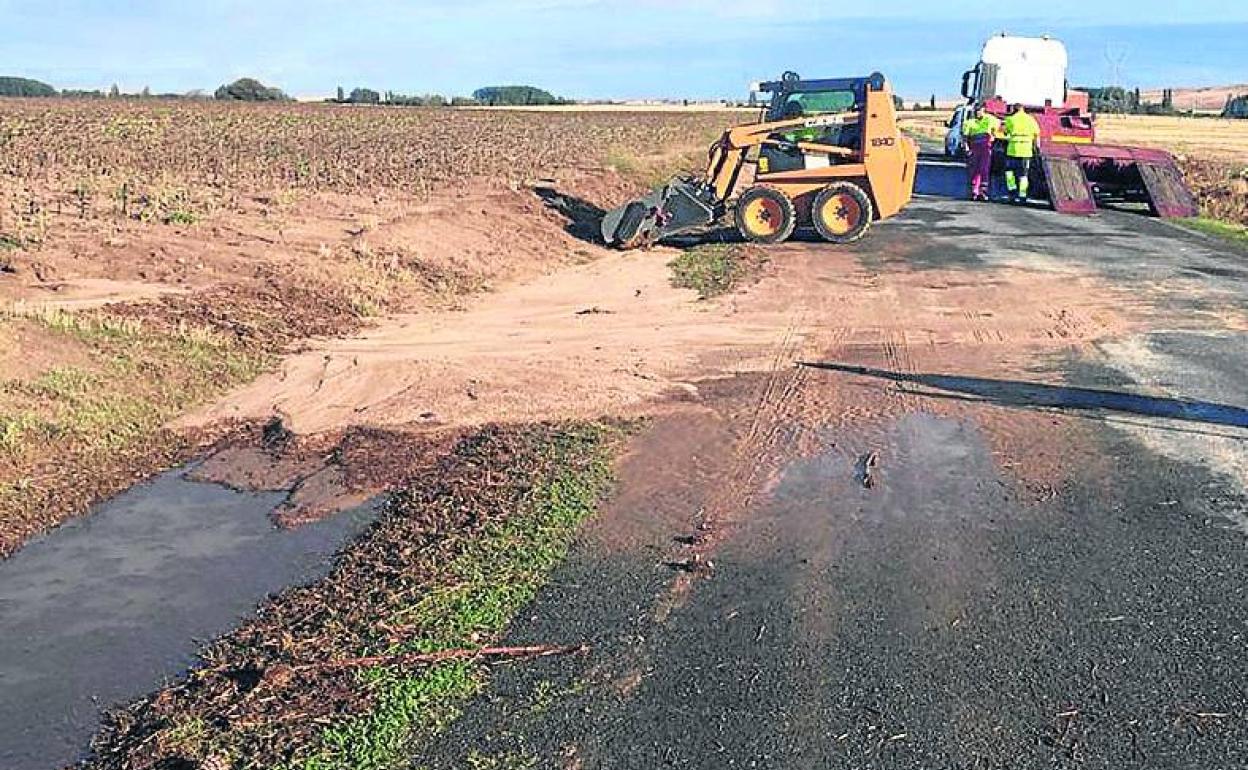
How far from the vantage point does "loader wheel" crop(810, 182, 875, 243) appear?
58.8 ft

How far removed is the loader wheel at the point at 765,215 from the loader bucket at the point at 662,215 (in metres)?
0.59

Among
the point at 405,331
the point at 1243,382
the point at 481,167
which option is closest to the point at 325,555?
the point at 405,331

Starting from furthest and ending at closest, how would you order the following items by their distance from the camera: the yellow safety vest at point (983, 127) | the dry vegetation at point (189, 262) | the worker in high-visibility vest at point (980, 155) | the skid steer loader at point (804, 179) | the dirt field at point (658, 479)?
the worker in high-visibility vest at point (980, 155)
the yellow safety vest at point (983, 127)
the skid steer loader at point (804, 179)
the dry vegetation at point (189, 262)
the dirt field at point (658, 479)

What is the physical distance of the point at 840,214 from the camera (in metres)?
18.1

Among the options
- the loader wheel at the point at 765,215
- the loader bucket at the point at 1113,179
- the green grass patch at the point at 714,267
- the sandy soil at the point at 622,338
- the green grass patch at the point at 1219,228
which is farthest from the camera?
the loader bucket at the point at 1113,179

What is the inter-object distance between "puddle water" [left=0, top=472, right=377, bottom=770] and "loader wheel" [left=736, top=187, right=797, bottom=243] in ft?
37.7

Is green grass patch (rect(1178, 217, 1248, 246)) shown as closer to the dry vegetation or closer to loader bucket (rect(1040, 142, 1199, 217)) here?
loader bucket (rect(1040, 142, 1199, 217))

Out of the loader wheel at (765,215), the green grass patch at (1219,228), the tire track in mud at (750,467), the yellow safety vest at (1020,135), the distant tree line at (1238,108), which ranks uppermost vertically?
the distant tree line at (1238,108)

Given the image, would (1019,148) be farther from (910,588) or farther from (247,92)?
(247,92)

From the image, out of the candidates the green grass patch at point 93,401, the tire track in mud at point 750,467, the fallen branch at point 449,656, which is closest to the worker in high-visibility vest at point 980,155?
the tire track in mud at point 750,467

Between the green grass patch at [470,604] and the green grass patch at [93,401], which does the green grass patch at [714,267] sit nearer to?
the green grass patch at [93,401]

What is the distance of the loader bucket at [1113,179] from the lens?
22.2 m

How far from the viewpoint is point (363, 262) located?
48.2ft

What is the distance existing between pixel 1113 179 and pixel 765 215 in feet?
29.9
